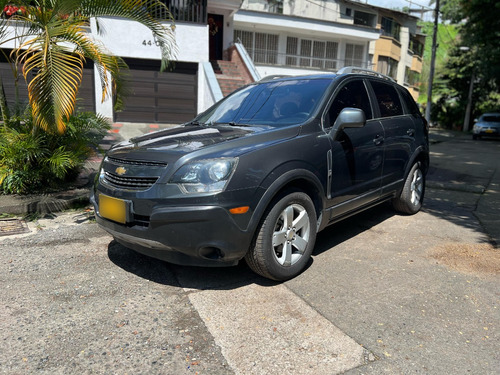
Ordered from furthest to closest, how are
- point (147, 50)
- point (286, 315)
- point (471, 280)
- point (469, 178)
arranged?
1. point (147, 50)
2. point (469, 178)
3. point (471, 280)
4. point (286, 315)

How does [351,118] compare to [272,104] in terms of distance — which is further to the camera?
[272,104]

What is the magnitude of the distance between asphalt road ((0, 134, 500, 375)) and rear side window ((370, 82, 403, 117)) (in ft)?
5.09

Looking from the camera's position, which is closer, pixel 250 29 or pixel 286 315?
pixel 286 315

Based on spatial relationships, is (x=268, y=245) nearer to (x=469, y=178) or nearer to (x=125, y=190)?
(x=125, y=190)

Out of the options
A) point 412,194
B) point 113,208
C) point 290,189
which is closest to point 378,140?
point 412,194

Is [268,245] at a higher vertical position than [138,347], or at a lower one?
higher

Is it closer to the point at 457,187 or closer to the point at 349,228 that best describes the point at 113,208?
the point at 349,228

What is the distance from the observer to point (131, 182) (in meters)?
3.22

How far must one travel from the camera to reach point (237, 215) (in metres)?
2.97

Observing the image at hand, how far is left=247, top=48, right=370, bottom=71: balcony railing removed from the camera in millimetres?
23938

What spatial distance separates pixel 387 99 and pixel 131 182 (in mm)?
3339

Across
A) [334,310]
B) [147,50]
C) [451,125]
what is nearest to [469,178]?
[334,310]

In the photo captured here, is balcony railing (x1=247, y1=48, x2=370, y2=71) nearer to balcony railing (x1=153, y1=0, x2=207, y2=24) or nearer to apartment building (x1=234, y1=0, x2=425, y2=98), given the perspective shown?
apartment building (x1=234, y1=0, x2=425, y2=98)

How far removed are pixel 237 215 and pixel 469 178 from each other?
7.62 metres
